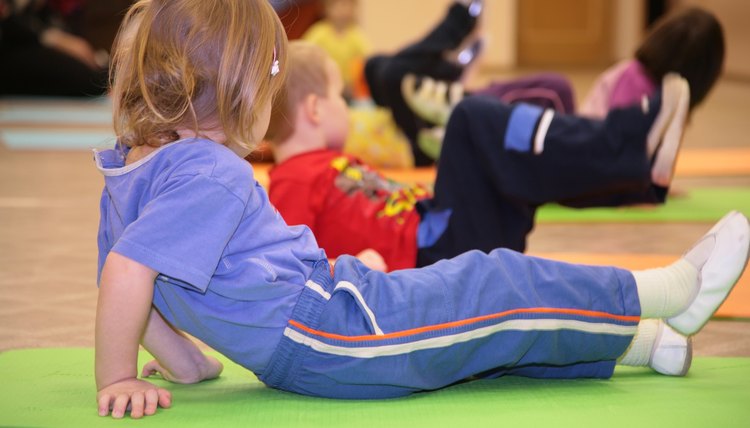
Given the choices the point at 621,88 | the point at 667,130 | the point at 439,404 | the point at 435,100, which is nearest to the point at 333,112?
the point at 667,130

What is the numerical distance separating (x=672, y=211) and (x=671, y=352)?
1623 mm

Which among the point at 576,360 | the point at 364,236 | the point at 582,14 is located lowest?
the point at 582,14

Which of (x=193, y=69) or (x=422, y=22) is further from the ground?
(x=193, y=69)

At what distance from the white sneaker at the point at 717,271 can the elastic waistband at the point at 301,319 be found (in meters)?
0.52

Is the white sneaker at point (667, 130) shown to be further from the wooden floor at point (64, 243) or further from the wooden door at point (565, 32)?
the wooden door at point (565, 32)

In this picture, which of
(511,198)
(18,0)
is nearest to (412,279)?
(511,198)

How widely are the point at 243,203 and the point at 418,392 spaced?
0.37 meters

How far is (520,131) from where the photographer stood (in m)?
1.92

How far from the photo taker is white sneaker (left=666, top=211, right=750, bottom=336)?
142cm

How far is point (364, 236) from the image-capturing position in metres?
2.01

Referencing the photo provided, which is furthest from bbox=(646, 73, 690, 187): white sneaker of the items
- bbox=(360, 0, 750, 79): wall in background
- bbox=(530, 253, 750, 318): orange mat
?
bbox=(360, 0, 750, 79): wall in background

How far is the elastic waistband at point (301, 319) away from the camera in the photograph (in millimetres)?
1271

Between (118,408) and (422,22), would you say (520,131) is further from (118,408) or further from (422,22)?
(422,22)

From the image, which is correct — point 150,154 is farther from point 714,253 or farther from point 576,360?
point 714,253
